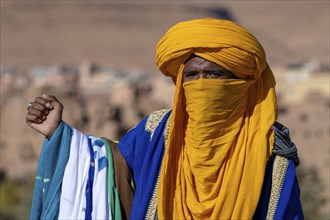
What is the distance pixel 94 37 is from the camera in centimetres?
6781

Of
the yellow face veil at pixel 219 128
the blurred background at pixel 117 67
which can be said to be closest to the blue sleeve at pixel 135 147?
the yellow face veil at pixel 219 128

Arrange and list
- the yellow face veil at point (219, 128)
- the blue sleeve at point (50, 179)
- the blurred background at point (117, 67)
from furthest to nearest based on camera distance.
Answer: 1. the blurred background at point (117, 67)
2. the blue sleeve at point (50, 179)
3. the yellow face veil at point (219, 128)

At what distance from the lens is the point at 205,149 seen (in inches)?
124

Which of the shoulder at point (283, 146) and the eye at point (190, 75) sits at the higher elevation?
the eye at point (190, 75)

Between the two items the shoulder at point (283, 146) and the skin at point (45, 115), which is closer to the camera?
the shoulder at point (283, 146)

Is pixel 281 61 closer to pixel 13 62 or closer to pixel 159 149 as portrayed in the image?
pixel 13 62

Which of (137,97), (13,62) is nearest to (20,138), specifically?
(137,97)

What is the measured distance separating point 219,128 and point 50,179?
1.95 ft

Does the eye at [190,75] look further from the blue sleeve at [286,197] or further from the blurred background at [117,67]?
the blurred background at [117,67]

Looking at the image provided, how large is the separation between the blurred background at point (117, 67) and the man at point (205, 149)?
914cm

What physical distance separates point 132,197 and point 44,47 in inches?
2376

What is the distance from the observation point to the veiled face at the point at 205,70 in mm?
3152

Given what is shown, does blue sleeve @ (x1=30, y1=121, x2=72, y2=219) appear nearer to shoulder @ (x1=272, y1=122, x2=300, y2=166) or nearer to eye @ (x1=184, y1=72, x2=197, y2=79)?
eye @ (x1=184, y1=72, x2=197, y2=79)

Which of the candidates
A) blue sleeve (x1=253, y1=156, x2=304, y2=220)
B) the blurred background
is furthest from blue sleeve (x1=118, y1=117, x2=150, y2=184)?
the blurred background
